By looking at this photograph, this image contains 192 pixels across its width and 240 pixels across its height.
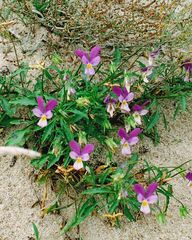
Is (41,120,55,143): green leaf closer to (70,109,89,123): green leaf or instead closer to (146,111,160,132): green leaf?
(70,109,89,123): green leaf

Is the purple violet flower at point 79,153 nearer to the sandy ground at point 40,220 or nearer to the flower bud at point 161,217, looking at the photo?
the sandy ground at point 40,220

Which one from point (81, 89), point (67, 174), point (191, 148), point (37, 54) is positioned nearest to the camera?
point (67, 174)

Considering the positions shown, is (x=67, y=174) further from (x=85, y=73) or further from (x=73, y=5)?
(x=73, y=5)

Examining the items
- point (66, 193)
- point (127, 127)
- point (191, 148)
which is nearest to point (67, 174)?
point (66, 193)

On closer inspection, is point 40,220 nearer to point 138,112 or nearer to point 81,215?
point 81,215

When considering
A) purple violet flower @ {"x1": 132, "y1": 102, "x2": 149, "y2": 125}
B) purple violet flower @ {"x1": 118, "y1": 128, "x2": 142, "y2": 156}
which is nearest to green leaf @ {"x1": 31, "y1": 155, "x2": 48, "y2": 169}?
purple violet flower @ {"x1": 118, "y1": 128, "x2": 142, "y2": 156}

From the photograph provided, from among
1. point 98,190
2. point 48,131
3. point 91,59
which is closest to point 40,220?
point 98,190
